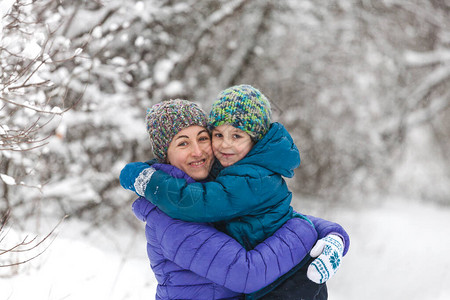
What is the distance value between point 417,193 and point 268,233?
1086 cm

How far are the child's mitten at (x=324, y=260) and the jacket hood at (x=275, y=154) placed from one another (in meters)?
0.39

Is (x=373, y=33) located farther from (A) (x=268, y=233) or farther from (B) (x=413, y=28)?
(A) (x=268, y=233)

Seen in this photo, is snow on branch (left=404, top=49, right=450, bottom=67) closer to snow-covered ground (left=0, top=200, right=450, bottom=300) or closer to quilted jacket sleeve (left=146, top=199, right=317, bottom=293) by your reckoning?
snow-covered ground (left=0, top=200, right=450, bottom=300)

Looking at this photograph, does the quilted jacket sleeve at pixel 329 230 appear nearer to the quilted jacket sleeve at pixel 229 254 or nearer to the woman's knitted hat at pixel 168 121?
the quilted jacket sleeve at pixel 229 254

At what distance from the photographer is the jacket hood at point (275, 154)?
206 cm

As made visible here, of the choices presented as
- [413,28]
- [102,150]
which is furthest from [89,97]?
[413,28]

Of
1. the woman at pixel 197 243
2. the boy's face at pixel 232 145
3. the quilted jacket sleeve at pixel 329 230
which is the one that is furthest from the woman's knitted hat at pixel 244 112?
the quilted jacket sleeve at pixel 329 230

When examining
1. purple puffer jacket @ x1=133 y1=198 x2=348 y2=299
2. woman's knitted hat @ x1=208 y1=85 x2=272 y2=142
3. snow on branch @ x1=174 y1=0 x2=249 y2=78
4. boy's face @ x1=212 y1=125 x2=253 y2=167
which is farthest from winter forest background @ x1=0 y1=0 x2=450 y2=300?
woman's knitted hat @ x1=208 y1=85 x2=272 y2=142

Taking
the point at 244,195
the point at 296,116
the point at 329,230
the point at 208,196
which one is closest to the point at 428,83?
the point at 296,116

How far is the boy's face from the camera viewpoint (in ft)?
7.19

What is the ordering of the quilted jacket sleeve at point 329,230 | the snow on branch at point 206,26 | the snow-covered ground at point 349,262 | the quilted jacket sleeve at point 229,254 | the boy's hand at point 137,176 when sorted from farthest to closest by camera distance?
the snow on branch at point 206,26 → the snow-covered ground at point 349,262 → the quilted jacket sleeve at point 329,230 → the boy's hand at point 137,176 → the quilted jacket sleeve at point 229,254

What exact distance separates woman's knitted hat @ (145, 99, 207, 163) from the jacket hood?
0.37 meters

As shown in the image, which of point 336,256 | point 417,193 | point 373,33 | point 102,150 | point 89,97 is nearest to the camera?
point 336,256

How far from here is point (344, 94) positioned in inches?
387
